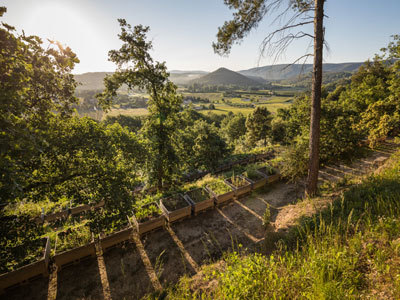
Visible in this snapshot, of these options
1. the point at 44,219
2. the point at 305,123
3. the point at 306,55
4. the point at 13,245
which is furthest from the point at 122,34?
the point at 305,123

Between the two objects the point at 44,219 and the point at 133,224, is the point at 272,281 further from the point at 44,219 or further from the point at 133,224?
the point at 44,219

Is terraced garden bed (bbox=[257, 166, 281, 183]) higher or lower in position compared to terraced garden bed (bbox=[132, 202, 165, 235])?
lower

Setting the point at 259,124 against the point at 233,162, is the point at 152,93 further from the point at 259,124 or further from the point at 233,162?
the point at 259,124

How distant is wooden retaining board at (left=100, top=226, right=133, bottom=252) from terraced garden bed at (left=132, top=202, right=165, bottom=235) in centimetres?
42

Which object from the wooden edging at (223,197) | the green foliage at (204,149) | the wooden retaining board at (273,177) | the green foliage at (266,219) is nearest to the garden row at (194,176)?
the green foliage at (204,149)

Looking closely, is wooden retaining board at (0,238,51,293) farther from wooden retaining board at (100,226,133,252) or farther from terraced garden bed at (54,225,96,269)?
wooden retaining board at (100,226,133,252)

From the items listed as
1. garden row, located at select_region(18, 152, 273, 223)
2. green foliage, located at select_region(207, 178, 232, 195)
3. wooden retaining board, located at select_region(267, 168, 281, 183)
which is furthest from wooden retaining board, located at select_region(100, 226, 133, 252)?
wooden retaining board, located at select_region(267, 168, 281, 183)

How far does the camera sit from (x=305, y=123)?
10930 mm

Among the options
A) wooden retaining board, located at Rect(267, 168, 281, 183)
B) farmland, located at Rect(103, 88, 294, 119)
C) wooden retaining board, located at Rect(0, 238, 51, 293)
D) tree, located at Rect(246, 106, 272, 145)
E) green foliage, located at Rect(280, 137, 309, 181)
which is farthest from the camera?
farmland, located at Rect(103, 88, 294, 119)

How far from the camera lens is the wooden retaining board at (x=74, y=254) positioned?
5738 mm

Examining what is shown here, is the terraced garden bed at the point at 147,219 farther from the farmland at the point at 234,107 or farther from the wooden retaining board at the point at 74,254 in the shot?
the farmland at the point at 234,107

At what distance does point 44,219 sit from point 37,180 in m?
5.28

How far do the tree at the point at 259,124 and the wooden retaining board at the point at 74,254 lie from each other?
85.6ft

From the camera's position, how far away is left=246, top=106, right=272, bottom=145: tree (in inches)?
1071
